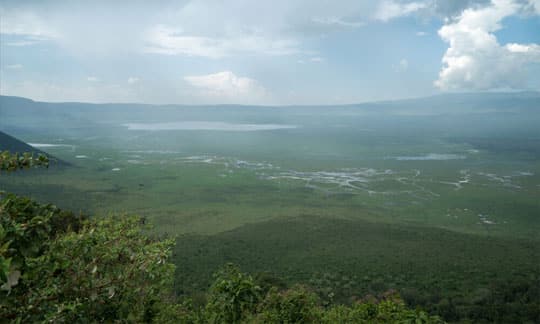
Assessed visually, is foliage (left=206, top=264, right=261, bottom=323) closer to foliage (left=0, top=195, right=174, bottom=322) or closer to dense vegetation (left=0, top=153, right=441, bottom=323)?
dense vegetation (left=0, top=153, right=441, bottom=323)

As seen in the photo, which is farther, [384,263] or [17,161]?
[384,263]

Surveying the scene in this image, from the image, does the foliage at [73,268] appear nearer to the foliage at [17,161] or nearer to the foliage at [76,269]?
the foliage at [76,269]

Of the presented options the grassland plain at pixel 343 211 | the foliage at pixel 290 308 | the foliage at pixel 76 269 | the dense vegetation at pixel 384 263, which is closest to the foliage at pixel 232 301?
the foliage at pixel 290 308

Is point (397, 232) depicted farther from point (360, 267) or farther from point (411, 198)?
point (411, 198)

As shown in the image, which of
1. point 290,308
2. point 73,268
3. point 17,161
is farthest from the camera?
point 290,308

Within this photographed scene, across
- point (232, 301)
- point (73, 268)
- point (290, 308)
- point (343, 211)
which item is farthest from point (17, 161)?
point (343, 211)

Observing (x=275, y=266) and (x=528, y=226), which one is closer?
(x=275, y=266)

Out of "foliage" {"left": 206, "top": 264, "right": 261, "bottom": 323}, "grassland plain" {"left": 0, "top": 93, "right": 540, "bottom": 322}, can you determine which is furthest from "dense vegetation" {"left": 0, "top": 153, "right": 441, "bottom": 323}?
"foliage" {"left": 206, "top": 264, "right": 261, "bottom": 323}

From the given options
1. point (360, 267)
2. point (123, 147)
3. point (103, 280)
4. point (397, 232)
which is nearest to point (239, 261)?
point (360, 267)

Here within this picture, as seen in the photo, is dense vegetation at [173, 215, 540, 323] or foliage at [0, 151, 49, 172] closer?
foliage at [0, 151, 49, 172]

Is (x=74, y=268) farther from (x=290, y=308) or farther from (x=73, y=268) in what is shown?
(x=290, y=308)

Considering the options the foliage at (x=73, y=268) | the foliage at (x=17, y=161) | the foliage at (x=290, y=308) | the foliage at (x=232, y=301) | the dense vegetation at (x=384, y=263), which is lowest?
the dense vegetation at (x=384, y=263)
